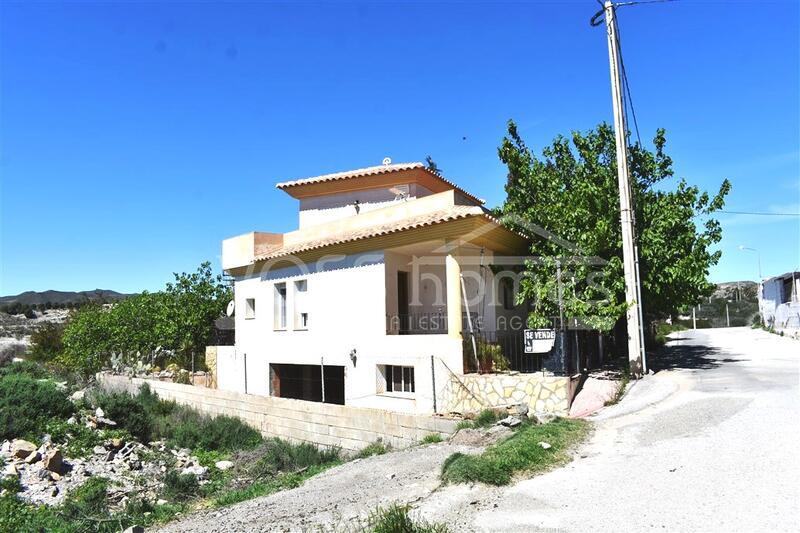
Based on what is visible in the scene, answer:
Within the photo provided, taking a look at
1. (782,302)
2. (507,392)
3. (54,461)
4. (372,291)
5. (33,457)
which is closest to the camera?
(507,392)

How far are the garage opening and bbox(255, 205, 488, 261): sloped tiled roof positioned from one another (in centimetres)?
389

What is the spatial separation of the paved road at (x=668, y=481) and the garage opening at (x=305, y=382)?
995 centimetres

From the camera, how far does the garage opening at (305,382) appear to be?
17781mm

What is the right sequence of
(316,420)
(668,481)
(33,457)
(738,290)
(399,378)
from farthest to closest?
(738,290) → (399,378) → (316,420) → (33,457) → (668,481)

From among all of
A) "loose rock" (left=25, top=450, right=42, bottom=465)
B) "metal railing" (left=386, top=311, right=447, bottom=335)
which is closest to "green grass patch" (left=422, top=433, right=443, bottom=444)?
"metal railing" (left=386, top=311, right=447, bottom=335)

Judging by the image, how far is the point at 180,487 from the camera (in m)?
10.6

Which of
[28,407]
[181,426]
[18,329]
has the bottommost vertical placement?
[181,426]

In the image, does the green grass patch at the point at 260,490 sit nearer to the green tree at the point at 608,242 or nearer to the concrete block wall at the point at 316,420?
the concrete block wall at the point at 316,420

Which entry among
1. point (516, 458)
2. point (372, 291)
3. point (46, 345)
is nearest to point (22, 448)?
point (372, 291)

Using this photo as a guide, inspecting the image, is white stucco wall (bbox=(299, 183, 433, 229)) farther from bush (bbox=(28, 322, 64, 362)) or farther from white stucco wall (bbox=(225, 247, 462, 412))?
bush (bbox=(28, 322, 64, 362))

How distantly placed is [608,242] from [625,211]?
918 millimetres

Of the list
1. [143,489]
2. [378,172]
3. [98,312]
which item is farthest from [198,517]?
[98,312]

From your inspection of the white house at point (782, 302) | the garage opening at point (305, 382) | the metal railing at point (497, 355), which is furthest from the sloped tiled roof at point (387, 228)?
the white house at point (782, 302)

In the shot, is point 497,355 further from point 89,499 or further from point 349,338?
point 89,499
